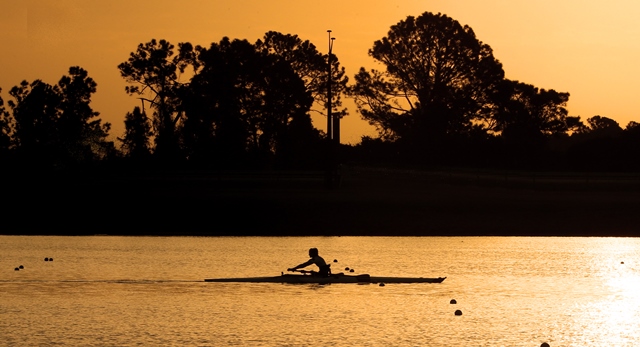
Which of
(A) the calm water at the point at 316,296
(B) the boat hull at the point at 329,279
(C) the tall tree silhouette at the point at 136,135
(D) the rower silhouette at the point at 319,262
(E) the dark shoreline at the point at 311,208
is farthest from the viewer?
(C) the tall tree silhouette at the point at 136,135

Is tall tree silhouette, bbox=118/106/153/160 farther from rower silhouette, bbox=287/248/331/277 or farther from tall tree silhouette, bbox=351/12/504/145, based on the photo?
rower silhouette, bbox=287/248/331/277

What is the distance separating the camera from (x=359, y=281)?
3597cm

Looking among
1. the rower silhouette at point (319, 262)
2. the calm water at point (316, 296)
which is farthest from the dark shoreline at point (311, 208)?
the rower silhouette at point (319, 262)

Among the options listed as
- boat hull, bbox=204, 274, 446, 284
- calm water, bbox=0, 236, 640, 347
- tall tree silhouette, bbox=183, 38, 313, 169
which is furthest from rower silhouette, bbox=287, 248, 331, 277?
tall tree silhouette, bbox=183, 38, 313, 169

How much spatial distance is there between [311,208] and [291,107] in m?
53.4

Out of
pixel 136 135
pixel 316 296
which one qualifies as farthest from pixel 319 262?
pixel 136 135

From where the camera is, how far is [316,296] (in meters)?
33.9

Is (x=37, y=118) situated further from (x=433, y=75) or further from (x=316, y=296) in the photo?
(x=316, y=296)

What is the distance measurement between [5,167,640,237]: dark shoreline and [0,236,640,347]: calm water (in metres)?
5.47

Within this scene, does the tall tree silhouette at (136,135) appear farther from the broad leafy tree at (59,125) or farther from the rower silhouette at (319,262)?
the rower silhouette at (319,262)

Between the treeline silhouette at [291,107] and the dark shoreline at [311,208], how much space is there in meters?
24.8

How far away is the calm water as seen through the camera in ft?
88.1

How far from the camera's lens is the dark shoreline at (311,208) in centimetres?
5728

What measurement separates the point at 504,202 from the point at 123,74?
6001cm
